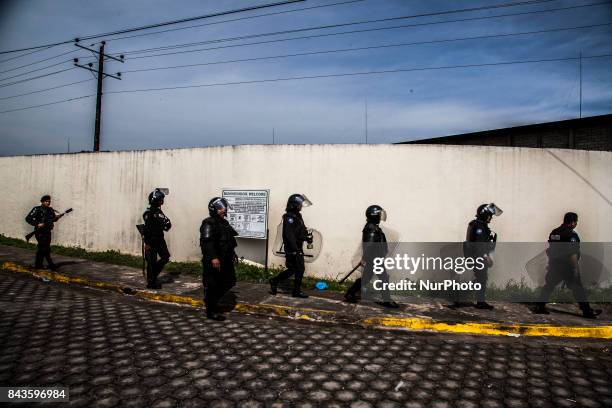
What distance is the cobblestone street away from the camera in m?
3.28

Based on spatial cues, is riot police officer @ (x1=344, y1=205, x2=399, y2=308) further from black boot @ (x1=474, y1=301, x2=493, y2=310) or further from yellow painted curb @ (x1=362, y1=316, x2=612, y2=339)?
black boot @ (x1=474, y1=301, x2=493, y2=310)

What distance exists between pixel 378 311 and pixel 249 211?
13.7 ft

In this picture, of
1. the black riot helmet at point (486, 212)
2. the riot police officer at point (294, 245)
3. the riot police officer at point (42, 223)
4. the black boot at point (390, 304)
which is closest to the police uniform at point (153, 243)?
the riot police officer at point (294, 245)

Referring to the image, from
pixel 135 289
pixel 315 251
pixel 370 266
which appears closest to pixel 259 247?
pixel 315 251

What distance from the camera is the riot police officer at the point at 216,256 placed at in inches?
215

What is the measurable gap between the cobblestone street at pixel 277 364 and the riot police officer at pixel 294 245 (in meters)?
1.09

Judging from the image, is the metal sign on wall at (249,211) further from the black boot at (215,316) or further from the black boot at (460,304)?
the black boot at (460,304)

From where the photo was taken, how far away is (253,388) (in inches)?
133

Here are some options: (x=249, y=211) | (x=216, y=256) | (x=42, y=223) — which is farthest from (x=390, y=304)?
(x=42, y=223)

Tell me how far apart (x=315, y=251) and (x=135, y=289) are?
149 inches

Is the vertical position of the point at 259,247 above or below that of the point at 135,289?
above

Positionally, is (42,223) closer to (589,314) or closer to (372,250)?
(372,250)

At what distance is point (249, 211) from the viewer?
8.83 m

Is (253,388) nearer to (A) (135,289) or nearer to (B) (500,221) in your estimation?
(A) (135,289)
